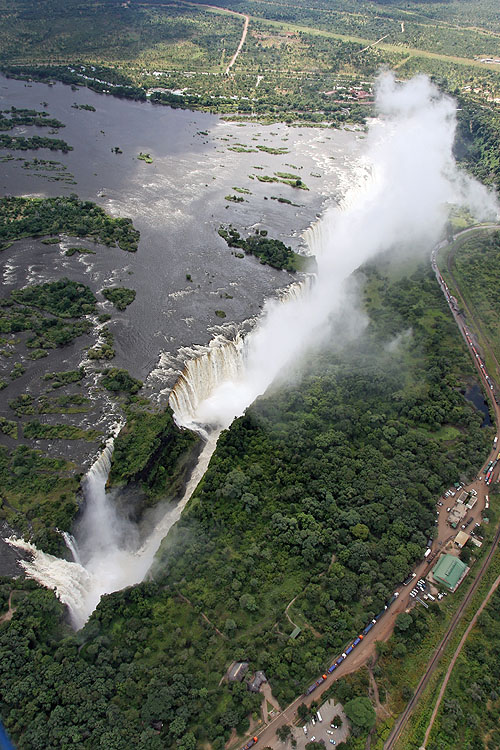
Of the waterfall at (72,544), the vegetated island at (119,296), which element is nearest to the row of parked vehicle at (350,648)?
the waterfall at (72,544)

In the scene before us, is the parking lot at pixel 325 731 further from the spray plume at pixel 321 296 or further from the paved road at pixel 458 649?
the spray plume at pixel 321 296

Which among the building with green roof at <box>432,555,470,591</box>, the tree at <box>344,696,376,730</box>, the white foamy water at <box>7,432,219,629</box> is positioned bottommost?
the white foamy water at <box>7,432,219,629</box>

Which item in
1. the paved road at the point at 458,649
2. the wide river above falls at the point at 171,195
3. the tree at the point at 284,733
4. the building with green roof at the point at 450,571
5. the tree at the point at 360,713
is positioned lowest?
the tree at the point at 284,733

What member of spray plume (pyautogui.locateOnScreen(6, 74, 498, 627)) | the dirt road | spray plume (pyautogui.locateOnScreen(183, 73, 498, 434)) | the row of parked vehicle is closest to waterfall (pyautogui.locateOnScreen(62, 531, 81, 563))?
spray plume (pyautogui.locateOnScreen(6, 74, 498, 627))

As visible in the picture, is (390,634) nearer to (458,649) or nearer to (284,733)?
(458,649)

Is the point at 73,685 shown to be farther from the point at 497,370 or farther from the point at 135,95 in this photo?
the point at 135,95

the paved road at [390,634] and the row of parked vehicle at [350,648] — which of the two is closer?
the paved road at [390,634]

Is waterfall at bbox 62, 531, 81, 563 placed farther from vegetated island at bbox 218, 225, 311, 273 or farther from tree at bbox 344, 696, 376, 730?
vegetated island at bbox 218, 225, 311, 273
